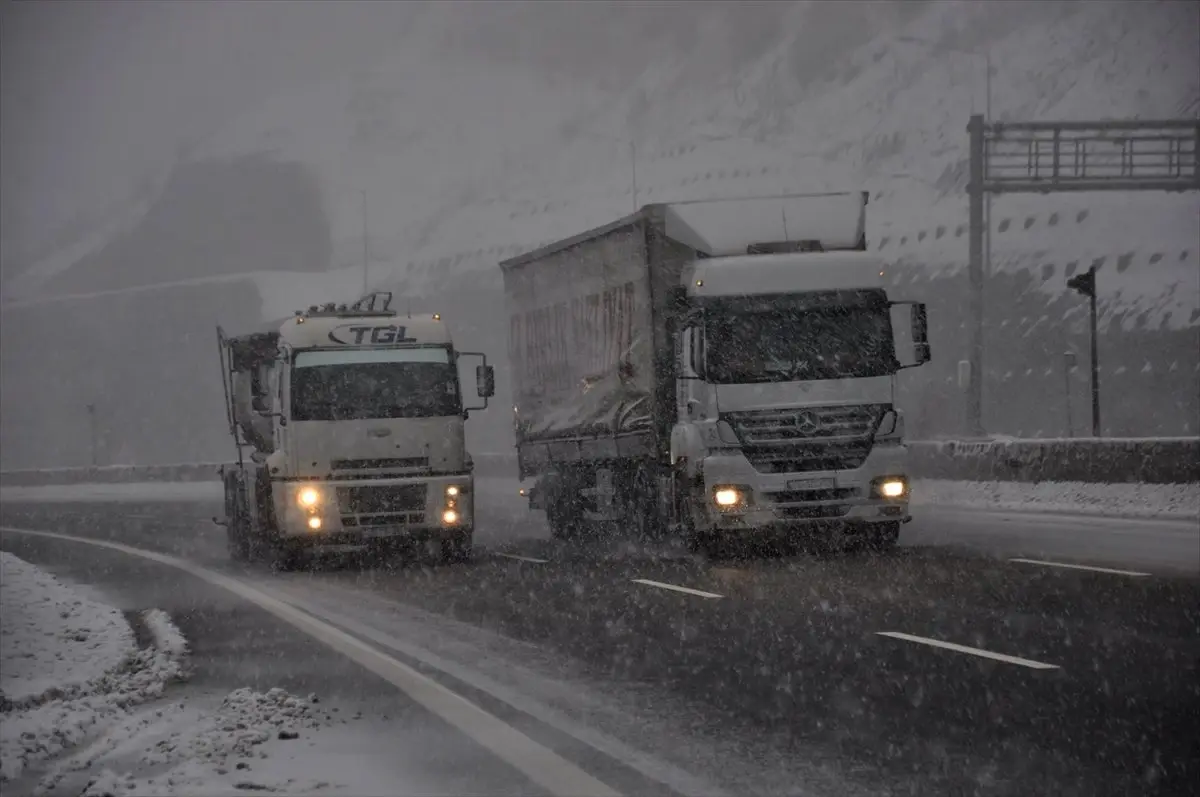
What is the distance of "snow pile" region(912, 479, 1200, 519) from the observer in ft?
79.8

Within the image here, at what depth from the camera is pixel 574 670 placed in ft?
35.3

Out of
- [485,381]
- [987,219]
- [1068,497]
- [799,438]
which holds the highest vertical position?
[987,219]

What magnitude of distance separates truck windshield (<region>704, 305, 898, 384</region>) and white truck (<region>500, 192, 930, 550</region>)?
15 mm

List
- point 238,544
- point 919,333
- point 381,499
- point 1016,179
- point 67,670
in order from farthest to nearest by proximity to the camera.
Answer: point 1016,179
point 238,544
point 381,499
point 919,333
point 67,670

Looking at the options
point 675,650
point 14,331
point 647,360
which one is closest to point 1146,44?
point 14,331

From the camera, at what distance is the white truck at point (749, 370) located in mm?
18203

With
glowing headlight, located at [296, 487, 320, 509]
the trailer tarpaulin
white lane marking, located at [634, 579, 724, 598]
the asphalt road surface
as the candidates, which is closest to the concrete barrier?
the asphalt road surface

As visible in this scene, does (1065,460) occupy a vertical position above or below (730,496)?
below

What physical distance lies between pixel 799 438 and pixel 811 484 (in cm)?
51

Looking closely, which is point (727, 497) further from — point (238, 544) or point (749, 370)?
point (238, 544)

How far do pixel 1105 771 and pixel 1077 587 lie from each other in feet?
26.0

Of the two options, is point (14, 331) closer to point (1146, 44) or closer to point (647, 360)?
point (1146, 44)

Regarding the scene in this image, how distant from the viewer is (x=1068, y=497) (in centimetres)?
2681

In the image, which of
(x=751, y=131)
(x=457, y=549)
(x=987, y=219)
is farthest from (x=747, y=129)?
(x=457, y=549)
